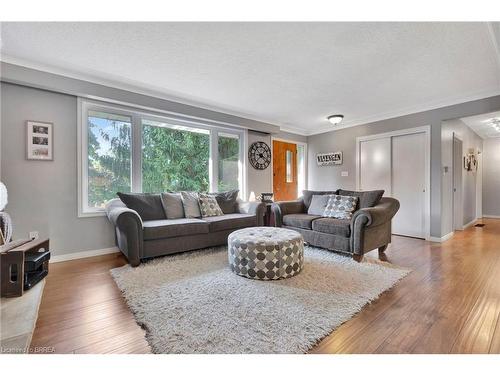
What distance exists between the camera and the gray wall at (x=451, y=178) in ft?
12.8

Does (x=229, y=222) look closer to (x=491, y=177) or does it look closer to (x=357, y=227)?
(x=357, y=227)

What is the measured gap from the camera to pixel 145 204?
3.27m

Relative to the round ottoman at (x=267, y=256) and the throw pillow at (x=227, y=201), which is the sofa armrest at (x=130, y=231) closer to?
the round ottoman at (x=267, y=256)

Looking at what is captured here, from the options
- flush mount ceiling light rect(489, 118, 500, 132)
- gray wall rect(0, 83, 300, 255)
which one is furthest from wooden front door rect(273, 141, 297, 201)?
flush mount ceiling light rect(489, 118, 500, 132)

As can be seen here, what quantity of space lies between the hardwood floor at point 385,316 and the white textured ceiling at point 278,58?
2.24 meters

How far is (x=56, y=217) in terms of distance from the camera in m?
2.89

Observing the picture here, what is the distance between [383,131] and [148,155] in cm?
427

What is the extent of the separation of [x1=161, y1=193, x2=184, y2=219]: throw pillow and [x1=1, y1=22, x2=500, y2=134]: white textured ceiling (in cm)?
152

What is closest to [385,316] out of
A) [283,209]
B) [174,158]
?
[283,209]

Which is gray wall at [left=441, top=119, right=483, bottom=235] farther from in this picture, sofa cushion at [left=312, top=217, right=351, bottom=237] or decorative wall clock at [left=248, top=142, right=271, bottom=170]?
decorative wall clock at [left=248, top=142, right=271, bottom=170]

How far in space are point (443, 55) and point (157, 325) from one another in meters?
3.52

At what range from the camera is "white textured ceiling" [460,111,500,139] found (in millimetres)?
4339
